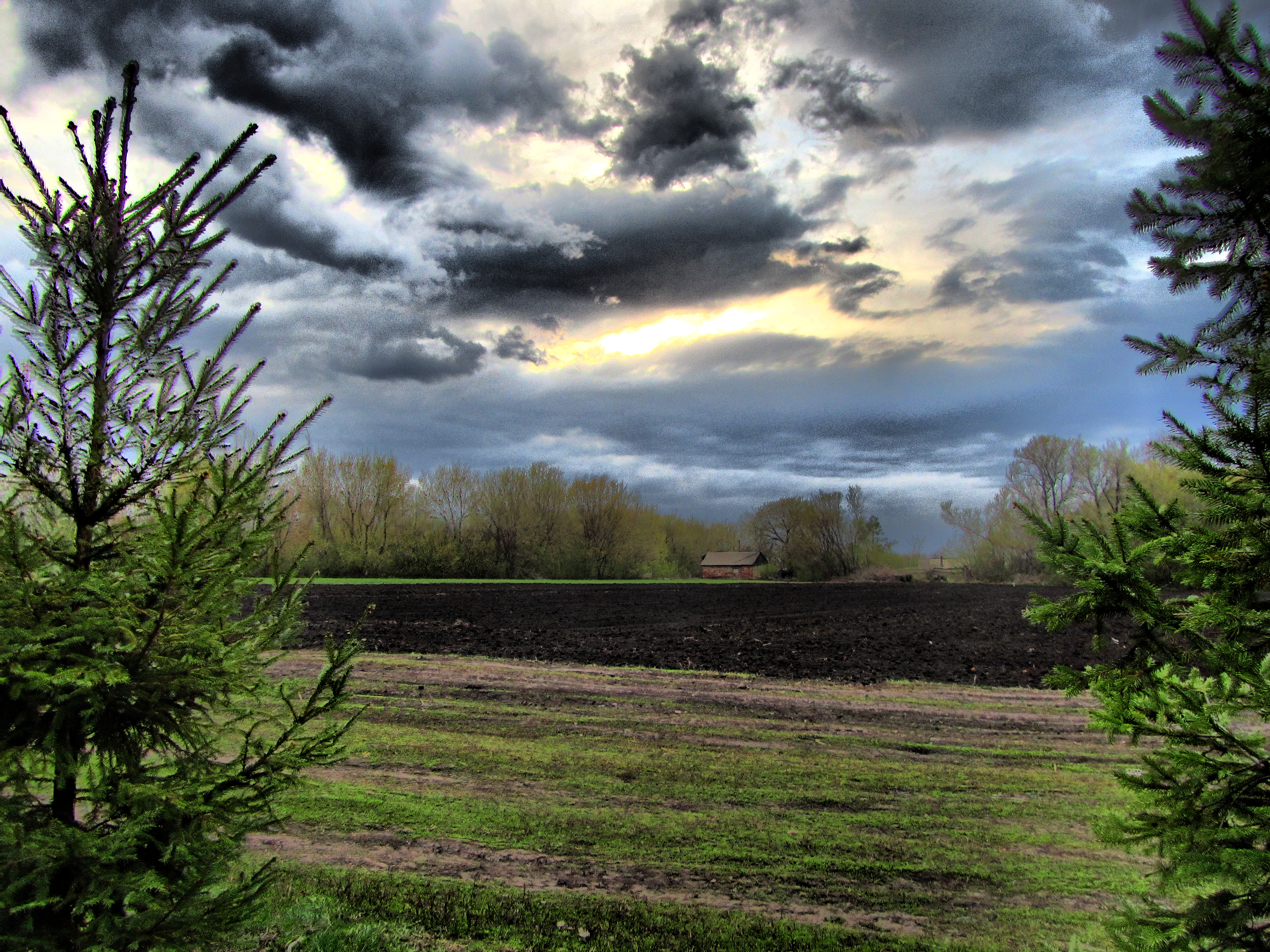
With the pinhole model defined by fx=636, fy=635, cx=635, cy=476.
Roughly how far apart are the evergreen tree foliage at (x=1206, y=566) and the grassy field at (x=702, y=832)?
1746 millimetres

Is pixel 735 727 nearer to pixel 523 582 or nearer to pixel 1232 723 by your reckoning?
pixel 1232 723

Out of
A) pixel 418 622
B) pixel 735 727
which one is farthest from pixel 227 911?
pixel 418 622

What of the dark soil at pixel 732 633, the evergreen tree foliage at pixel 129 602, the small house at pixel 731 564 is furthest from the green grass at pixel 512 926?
the small house at pixel 731 564

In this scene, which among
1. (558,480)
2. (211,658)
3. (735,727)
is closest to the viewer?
(211,658)

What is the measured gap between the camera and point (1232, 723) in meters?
10.0

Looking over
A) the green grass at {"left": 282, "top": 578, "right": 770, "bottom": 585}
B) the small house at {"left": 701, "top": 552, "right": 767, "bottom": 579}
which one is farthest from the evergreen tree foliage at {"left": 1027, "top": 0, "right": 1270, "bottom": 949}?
the small house at {"left": 701, "top": 552, "right": 767, "bottom": 579}

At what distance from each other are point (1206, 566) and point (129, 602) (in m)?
4.96

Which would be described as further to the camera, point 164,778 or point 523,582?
point 523,582

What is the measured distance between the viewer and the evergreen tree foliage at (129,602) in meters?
2.53

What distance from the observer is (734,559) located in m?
103

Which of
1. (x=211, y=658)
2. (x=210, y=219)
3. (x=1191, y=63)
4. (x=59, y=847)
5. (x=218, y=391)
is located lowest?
(x=59, y=847)

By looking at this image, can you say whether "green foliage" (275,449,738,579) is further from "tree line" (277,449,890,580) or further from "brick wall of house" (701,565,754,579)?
"brick wall of house" (701,565,754,579)

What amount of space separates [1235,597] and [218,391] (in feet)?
17.5

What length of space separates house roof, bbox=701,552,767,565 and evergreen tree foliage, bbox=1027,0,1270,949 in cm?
9505
